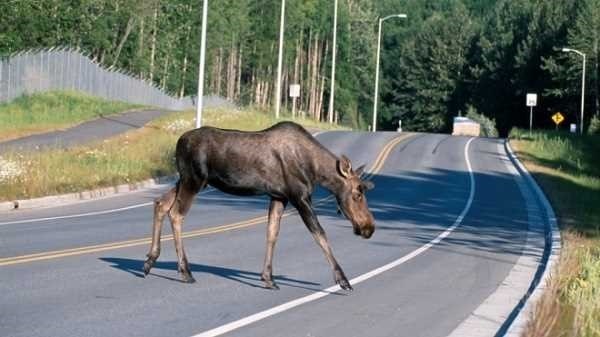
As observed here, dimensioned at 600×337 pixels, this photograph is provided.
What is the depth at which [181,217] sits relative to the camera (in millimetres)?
13695

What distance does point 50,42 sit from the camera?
273 ft

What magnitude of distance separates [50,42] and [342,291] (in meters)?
71.9

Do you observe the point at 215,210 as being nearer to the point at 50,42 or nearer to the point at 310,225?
the point at 310,225

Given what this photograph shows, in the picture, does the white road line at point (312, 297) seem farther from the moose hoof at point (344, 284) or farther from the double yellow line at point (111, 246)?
the double yellow line at point (111, 246)

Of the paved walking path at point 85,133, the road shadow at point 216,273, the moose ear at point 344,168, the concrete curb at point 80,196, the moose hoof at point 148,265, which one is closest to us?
the moose ear at point 344,168

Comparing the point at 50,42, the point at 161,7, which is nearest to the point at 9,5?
the point at 50,42

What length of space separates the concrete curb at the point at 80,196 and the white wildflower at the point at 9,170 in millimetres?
896

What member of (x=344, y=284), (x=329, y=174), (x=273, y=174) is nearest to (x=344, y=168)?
(x=329, y=174)

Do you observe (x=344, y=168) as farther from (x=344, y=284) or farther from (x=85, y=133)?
(x=85, y=133)

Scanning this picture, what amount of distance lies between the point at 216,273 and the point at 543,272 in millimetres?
4458

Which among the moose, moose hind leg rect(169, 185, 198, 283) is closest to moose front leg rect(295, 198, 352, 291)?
the moose

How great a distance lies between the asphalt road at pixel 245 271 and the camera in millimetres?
11477

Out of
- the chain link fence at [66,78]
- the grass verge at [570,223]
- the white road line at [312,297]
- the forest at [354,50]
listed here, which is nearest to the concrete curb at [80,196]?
the white road line at [312,297]

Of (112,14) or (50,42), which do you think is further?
(112,14)
